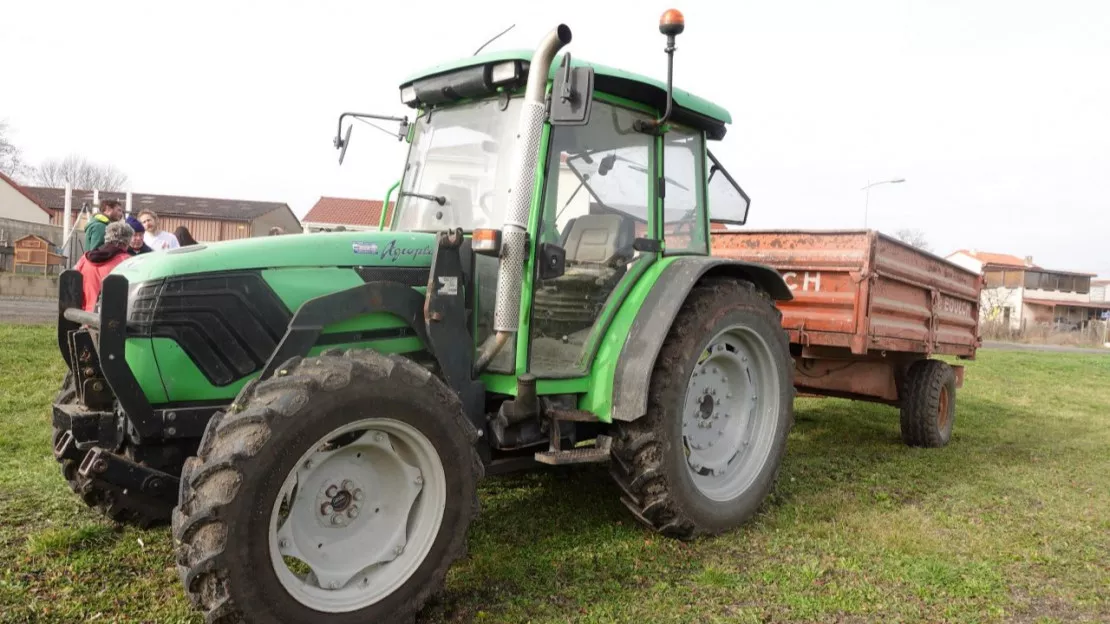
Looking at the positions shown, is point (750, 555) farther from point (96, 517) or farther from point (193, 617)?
point (96, 517)

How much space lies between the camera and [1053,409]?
32.8 feet

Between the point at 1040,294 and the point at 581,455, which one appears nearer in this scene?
the point at 581,455

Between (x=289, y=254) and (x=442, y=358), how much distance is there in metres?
0.75

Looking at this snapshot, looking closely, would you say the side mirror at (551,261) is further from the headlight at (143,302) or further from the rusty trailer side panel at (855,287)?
the rusty trailer side panel at (855,287)

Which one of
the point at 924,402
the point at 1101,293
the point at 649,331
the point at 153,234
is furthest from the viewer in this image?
the point at 1101,293

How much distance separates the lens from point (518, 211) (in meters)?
3.40

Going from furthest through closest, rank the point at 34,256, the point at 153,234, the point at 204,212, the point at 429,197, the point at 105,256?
the point at 204,212
the point at 34,256
the point at 153,234
the point at 105,256
the point at 429,197

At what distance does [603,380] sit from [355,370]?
4.46 ft

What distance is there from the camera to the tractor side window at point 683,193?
4.30 m

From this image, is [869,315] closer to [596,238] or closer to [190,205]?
[596,238]

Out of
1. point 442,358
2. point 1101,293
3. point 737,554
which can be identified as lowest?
point 737,554

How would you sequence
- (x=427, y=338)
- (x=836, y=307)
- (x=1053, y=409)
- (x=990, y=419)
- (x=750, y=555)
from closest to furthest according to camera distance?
(x=427, y=338) < (x=750, y=555) < (x=836, y=307) < (x=990, y=419) < (x=1053, y=409)

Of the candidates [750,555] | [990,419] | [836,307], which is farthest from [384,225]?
[990,419]

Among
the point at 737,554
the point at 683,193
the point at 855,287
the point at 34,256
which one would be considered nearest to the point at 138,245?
the point at 683,193
